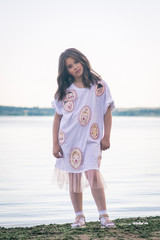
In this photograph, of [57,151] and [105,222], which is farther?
[57,151]

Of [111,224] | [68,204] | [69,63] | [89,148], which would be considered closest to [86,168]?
[89,148]

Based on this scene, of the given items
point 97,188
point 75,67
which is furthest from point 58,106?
point 97,188

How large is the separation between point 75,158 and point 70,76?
0.72 metres

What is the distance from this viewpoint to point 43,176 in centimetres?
1037

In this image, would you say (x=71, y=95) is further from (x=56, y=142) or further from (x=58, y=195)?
(x=58, y=195)

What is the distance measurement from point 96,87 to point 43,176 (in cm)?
612

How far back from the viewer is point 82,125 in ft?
14.5

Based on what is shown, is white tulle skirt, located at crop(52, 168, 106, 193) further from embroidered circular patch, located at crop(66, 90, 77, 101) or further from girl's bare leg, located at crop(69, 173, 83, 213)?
embroidered circular patch, located at crop(66, 90, 77, 101)

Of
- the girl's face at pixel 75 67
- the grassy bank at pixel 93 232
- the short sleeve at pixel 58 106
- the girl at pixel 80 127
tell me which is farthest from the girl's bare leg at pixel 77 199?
the girl's face at pixel 75 67

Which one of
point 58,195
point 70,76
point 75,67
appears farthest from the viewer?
point 58,195

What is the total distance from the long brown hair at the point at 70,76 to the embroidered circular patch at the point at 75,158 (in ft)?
1.61

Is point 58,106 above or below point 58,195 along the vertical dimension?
above

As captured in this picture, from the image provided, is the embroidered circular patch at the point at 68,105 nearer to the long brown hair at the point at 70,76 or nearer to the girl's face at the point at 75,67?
the long brown hair at the point at 70,76

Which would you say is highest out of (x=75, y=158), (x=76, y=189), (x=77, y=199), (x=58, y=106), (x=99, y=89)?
(x=99, y=89)
